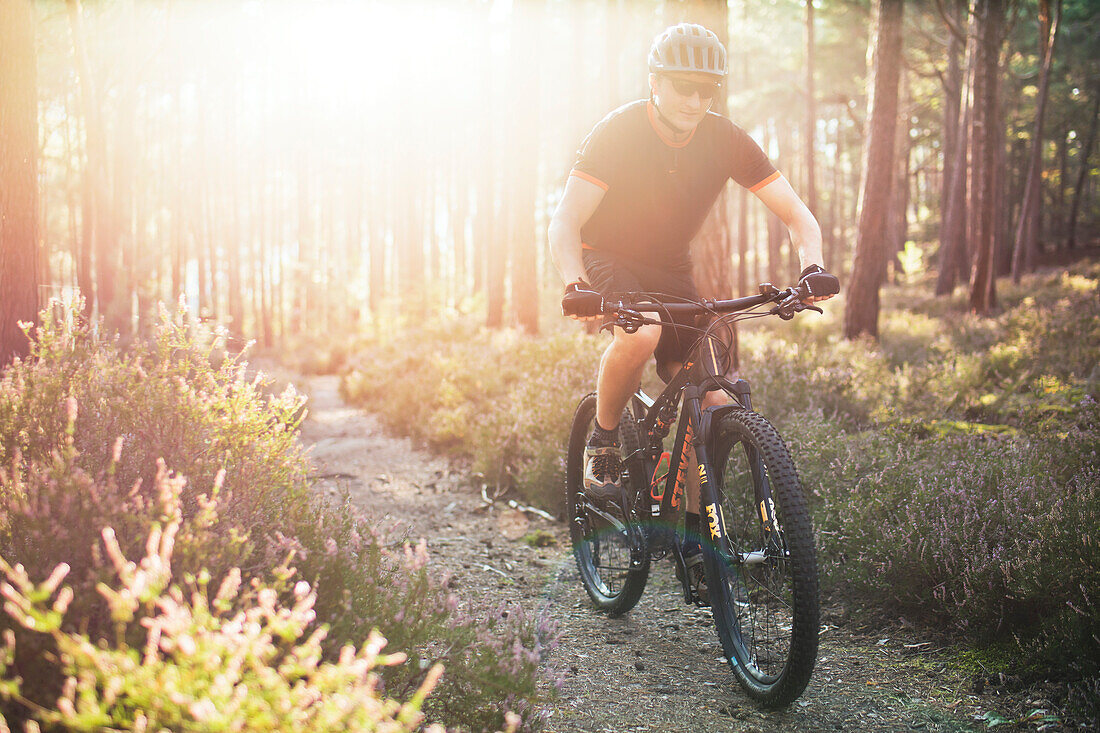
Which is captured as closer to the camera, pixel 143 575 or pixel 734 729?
pixel 143 575

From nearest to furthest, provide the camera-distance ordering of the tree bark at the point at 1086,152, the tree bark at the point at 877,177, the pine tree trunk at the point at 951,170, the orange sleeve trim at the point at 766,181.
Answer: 1. the orange sleeve trim at the point at 766,181
2. the tree bark at the point at 877,177
3. the pine tree trunk at the point at 951,170
4. the tree bark at the point at 1086,152

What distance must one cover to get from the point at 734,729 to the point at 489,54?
65.3 ft

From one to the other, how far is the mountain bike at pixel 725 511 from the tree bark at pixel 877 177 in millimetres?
9347

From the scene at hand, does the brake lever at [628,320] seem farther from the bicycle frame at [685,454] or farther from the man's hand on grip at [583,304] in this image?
the bicycle frame at [685,454]

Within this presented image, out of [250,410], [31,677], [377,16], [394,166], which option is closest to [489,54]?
[377,16]

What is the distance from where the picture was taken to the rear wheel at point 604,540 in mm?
3893

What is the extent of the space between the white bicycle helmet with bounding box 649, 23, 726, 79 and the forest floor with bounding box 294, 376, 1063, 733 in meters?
2.37

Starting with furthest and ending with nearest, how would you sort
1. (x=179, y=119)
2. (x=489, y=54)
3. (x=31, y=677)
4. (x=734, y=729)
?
(x=179, y=119) → (x=489, y=54) → (x=734, y=729) → (x=31, y=677)

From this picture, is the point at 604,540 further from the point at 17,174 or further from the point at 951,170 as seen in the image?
the point at 951,170

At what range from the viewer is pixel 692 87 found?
10.6ft

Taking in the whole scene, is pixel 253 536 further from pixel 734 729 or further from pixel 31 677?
pixel 734 729

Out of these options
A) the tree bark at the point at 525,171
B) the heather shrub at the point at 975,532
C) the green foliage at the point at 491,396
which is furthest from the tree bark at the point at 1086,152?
the heather shrub at the point at 975,532

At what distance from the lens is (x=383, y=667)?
251 cm

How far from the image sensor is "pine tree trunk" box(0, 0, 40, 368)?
5.22m
